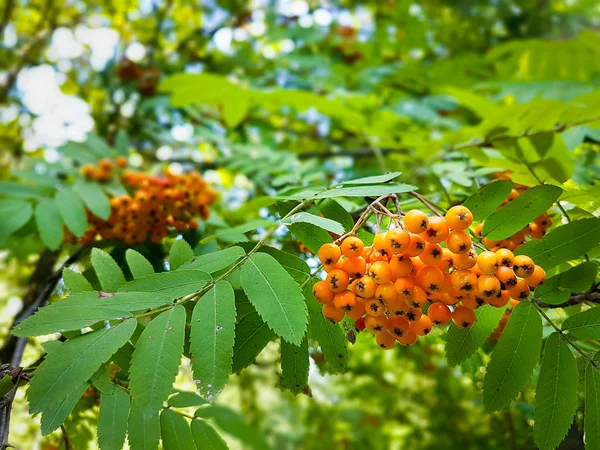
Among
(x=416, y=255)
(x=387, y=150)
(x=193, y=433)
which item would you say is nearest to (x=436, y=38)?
(x=387, y=150)

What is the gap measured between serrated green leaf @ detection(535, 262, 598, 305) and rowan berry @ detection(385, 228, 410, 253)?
45 centimetres

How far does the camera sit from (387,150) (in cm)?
368

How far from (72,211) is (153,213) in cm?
38

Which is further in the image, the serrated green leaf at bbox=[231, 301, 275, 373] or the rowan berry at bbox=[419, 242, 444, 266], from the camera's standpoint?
the serrated green leaf at bbox=[231, 301, 275, 373]

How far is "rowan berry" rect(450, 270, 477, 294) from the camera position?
98 centimetres

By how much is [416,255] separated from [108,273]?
84 centimetres

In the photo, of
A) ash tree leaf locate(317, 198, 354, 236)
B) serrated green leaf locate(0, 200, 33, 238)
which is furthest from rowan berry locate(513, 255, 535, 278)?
serrated green leaf locate(0, 200, 33, 238)

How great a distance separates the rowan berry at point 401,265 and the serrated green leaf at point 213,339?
381mm

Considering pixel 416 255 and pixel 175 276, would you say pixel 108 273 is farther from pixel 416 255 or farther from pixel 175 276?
pixel 416 255

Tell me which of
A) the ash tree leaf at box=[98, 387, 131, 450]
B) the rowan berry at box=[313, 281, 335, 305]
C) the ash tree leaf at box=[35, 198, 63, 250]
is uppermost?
the rowan berry at box=[313, 281, 335, 305]

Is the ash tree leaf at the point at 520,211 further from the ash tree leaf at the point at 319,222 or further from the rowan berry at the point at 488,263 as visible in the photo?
the ash tree leaf at the point at 319,222

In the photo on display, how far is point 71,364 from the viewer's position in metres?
0.93

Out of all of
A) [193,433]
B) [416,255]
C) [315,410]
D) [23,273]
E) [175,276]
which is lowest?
[315,410]

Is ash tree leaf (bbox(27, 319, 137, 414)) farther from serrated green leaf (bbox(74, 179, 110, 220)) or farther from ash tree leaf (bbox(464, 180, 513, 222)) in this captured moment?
serrated green leaf (bbox(74, 179, 110, 220))
